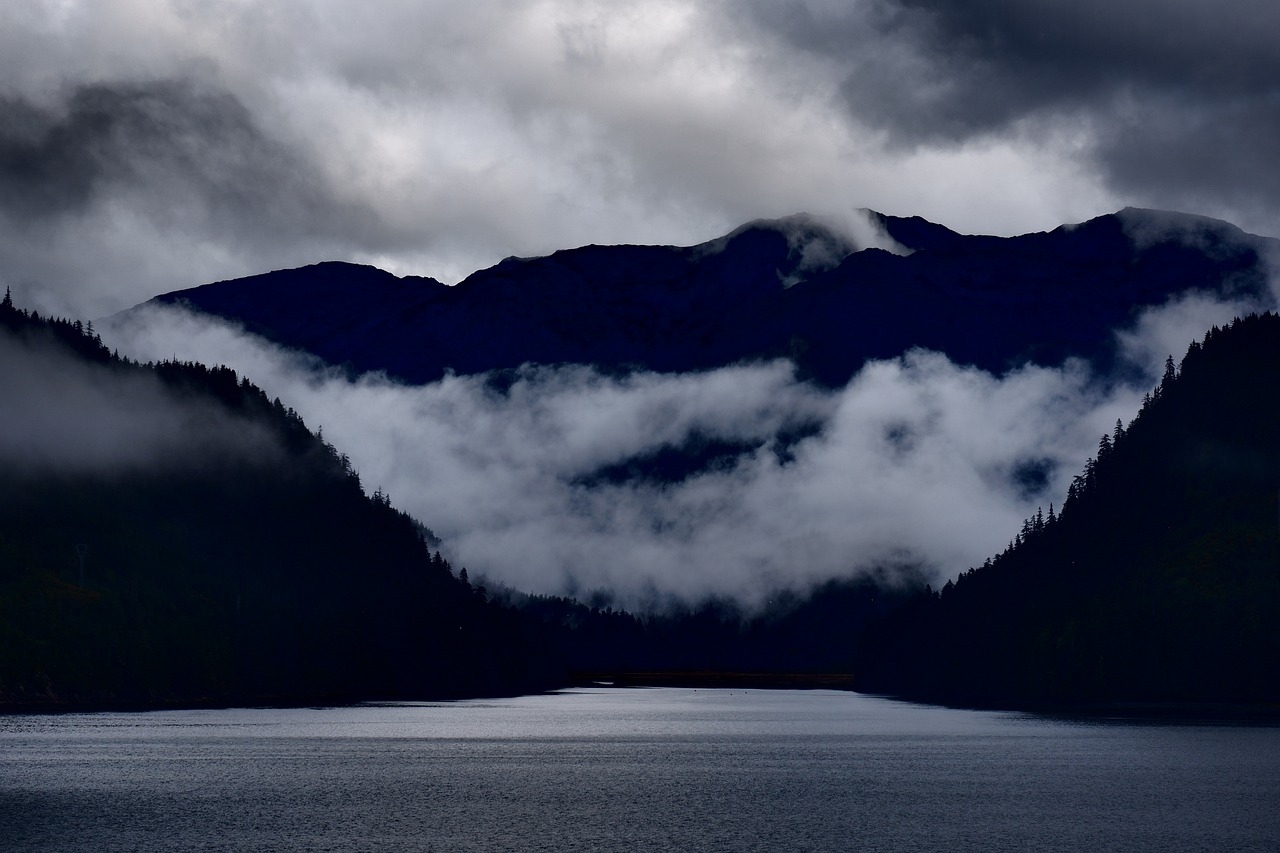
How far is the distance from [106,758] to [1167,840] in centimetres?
11658

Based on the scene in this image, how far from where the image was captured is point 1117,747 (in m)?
199

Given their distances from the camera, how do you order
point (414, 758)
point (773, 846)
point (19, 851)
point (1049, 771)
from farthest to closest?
1. point (414, 758)
2. point (1049, 771)
3. point (773, 846)
4. point (19, 851)

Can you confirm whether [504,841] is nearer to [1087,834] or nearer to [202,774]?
[1087,834]

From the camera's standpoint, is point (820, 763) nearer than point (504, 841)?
No

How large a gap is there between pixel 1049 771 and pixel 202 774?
89.8 m

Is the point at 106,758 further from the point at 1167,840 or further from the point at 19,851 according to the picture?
the point at 1167,840

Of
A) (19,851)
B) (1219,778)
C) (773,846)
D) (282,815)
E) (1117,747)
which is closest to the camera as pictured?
(19,851)

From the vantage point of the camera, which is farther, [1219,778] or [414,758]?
[414,758]

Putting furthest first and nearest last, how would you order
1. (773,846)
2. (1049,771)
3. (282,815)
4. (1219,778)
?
(1049,771), (1219,778), (282,815), (773,846)

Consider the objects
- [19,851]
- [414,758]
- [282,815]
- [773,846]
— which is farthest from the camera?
[414,758]

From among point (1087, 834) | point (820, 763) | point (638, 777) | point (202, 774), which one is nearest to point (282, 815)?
point (202, 774)

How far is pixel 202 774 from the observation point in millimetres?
155375

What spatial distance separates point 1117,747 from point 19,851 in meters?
145

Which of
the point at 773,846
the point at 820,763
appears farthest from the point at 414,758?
the point at 773,846
